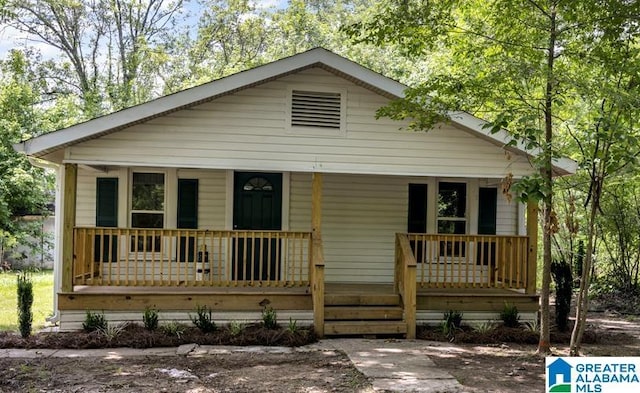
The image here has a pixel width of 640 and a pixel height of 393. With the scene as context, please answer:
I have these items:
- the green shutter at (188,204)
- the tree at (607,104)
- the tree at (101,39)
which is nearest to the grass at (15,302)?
the green shutter at (188,204)

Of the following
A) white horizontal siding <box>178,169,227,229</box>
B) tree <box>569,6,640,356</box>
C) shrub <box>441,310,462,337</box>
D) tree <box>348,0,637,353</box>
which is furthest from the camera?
white horizontal siding <box>178,169,227,229</box>

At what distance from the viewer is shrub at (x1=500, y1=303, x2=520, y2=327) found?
347 inches

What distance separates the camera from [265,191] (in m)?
10.2

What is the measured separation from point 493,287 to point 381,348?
2683mm

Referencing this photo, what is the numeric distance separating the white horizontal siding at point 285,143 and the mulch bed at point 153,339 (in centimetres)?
252

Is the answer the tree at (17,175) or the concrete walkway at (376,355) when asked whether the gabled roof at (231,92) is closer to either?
the concrete walkway at (376,355)

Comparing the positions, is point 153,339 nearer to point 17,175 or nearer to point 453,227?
point 453,227

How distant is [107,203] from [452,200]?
650 cm

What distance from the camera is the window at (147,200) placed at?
998cm

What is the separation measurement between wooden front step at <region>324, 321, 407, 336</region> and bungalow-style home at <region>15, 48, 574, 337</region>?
0.02 meters

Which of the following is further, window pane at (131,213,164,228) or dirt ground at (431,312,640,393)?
window pane at (131,213,164,228)

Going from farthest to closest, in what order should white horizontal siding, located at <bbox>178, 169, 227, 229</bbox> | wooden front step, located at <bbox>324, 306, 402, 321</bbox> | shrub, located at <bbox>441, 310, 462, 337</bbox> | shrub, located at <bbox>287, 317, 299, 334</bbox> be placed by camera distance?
white horizontal siding, located at <bbox>178, 169, 227, 229</bbox>
shrub, located at <bbox>441, 310, 462, 337</bbox>
wooden front step, located at <bbox>324, 306, 402, 321</bbox>
shrub, located at <bbox>287, 317, 299, 334</bbox>

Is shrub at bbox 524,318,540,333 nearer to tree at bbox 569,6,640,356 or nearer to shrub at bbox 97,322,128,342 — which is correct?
tree at bbox 569,6,640,356

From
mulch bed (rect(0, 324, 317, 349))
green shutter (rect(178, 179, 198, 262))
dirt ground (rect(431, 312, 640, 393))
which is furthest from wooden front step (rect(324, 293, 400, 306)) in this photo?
green shutter (rect(178, 179, 198, 262))
